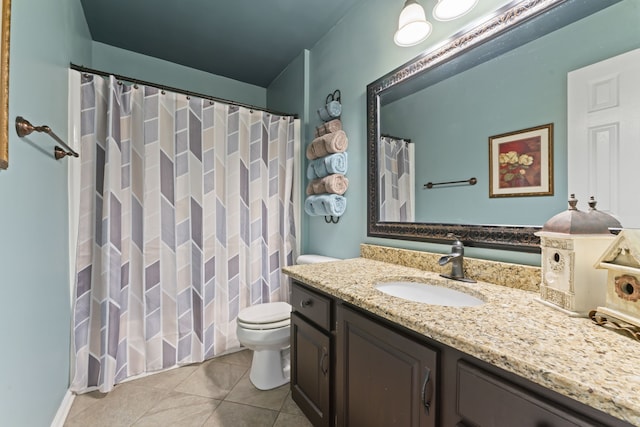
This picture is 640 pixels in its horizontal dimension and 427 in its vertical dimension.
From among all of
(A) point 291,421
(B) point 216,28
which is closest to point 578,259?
(A) point 291,421

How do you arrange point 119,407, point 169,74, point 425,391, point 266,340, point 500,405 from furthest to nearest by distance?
point 169,74 < point 266,340 < point 119,407 < point 425,391 < point 500,405

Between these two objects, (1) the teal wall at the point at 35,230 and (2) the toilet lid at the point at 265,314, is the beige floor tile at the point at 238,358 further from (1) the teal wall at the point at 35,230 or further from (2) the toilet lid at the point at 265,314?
(1) the teal wall at the point at 35,230

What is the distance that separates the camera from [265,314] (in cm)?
175

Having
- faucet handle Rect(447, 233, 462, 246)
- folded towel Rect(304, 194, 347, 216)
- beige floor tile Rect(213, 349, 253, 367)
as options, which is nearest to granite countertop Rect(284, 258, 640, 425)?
faucet handle Rect(447, 233, 462, 246)

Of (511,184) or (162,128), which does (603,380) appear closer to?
(511,184)

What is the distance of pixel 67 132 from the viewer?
1.56m

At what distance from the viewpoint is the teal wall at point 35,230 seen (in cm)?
90

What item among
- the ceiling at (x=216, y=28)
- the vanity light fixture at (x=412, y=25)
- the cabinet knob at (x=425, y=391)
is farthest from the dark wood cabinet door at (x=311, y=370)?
the ceiling at (x=216, y=28)

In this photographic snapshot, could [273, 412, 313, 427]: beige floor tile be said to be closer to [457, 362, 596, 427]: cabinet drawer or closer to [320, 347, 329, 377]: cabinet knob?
[320, 347, 329, 377]: cabinet knob

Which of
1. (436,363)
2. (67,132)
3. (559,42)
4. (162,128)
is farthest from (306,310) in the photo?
(67,132)

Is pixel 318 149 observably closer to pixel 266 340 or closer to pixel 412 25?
pixel 412 25

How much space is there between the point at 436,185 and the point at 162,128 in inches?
71.8

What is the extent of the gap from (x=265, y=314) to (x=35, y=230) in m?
1.20

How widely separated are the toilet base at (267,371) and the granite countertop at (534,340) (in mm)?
958
